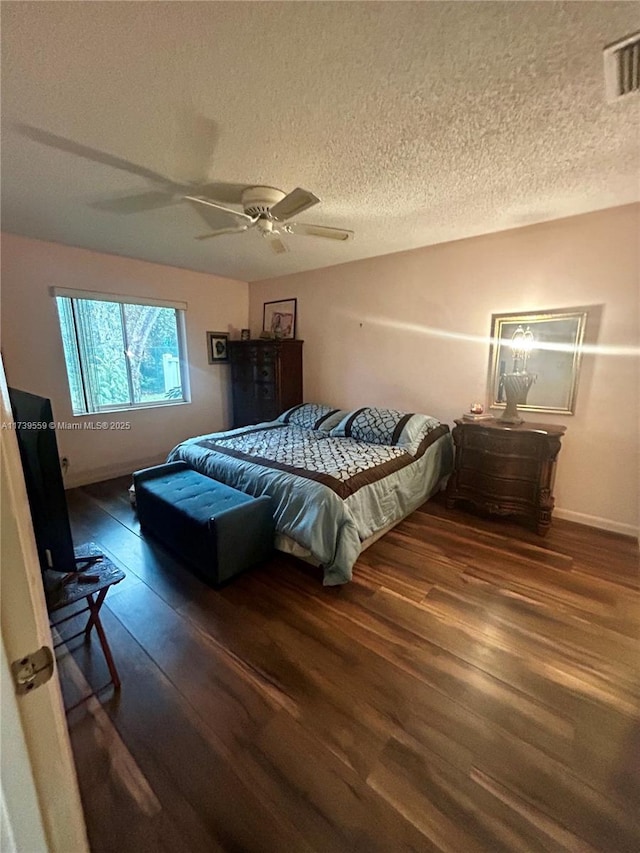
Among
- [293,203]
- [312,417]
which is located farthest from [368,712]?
[312,417]

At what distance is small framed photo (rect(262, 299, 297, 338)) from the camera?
4605mm

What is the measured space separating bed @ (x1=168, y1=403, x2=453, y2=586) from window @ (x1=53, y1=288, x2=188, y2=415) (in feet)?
4.89

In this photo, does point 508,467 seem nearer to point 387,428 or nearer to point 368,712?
point 387,428

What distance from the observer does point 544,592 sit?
2.09 m

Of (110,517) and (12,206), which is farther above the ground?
(12,206)

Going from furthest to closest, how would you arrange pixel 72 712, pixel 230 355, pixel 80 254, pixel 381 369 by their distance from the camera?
1. pixel 230 355
2. pixel 381 369
3. pixel 80 254
4. pixel 72 712

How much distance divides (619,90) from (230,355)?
13.9 ft

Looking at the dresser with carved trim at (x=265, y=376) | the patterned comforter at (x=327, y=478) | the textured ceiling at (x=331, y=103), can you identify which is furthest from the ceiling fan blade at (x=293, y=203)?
the dresser with carved trim at (x=265, y=376)

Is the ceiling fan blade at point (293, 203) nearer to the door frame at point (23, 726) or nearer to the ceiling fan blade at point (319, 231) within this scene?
the ceiling fan blade at point (319, 231)

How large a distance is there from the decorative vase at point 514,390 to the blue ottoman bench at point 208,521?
2.14 metres

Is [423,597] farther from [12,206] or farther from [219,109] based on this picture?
[12,206]

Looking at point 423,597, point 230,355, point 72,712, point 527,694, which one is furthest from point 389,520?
point 230,355

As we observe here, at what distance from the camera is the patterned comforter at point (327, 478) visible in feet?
7.08

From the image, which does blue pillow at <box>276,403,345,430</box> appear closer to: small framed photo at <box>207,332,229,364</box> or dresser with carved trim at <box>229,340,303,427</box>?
dresser with carved trim at <box>229,340,303,427</box>
